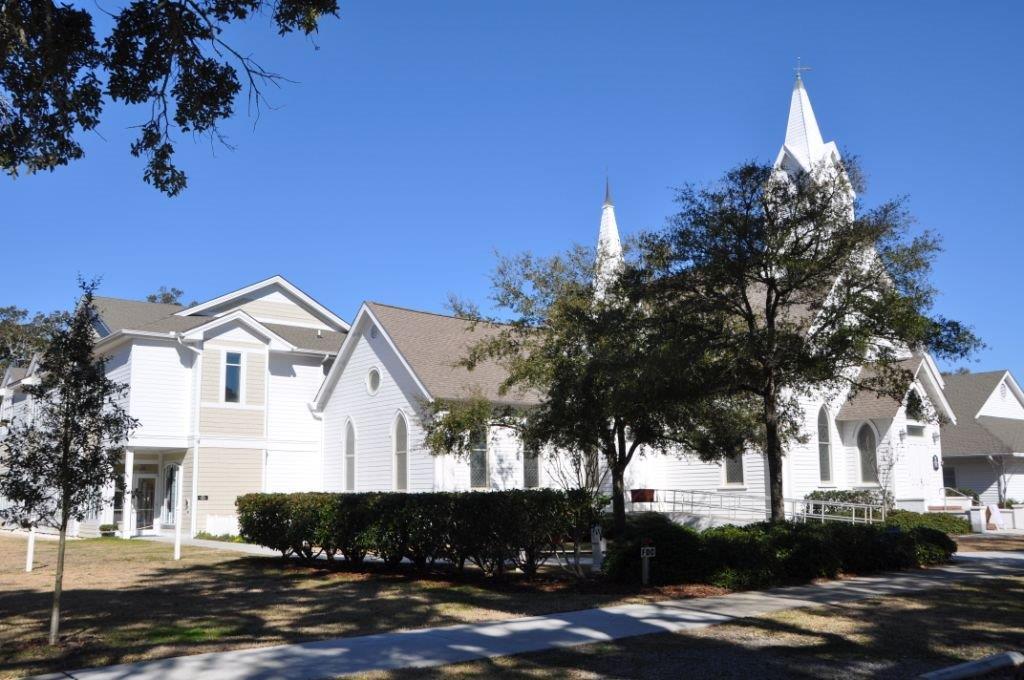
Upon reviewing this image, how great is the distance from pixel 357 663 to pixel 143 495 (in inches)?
1092

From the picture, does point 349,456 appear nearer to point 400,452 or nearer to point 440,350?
point 400,452

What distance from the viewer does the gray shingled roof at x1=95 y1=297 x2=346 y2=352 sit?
109 feet

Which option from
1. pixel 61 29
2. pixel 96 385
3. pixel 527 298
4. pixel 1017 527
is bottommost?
pixel 1017 527

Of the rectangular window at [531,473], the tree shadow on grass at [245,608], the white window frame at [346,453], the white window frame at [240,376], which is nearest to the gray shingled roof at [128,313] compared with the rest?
the white window frame at [240,376]

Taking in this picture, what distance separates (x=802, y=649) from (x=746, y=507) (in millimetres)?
19516

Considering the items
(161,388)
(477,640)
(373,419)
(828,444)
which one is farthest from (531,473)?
(477,640)

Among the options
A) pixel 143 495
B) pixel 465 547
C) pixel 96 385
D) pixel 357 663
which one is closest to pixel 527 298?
pixel 465 547

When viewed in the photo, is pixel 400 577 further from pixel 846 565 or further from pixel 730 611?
pixel 846 565

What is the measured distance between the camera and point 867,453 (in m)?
30.6

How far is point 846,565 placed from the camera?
→ 17.2m

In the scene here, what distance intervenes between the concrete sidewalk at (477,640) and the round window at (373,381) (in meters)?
18.2

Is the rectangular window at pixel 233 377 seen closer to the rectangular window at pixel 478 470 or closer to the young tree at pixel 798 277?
the rectangular window at pixel 478 470

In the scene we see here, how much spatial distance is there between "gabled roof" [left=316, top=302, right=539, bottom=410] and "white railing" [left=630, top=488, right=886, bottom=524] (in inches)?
238

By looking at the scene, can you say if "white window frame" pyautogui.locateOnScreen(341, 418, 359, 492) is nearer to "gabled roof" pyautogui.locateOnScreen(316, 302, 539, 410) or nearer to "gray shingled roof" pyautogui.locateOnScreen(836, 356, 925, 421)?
"gabled roof" pyautogui.locateOnScreen(316, 302, 539, 410)
